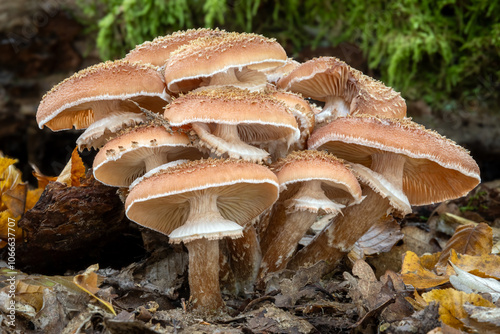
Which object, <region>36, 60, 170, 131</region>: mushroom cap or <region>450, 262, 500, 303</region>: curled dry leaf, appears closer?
<region>450, 262, 500, 303</region>: curled dry leaf

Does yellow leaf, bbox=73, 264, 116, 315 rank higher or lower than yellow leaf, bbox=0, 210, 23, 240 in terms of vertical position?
higher

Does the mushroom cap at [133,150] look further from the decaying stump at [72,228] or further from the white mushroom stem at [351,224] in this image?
the white mushroom stem at [351,224]

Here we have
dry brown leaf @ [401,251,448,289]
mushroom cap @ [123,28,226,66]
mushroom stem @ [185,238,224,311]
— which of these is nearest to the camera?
dry brown leaf @ [401,251,448,289]

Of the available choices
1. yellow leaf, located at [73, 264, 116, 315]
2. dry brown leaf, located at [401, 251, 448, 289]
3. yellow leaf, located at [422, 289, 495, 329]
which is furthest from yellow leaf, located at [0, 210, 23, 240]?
yellow leaf, located at [422, 289, 495, 329]

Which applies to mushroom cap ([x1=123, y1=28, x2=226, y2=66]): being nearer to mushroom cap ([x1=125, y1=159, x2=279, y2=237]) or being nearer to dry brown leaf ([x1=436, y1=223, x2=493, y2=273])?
mushroom cap ([x1=125, y1=159, x2=279, y2=237])

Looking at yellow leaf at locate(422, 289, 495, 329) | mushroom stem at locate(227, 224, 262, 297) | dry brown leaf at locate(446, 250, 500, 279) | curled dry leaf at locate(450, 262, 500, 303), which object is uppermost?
yellow leaf at locate(422, 289, 495, 329)

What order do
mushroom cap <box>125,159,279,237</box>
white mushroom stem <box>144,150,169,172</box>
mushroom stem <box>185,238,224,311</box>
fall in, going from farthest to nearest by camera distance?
1. white mushroom stem <box>144,150,169,172</box>
2. mushroom stem <box>185,238,224,311</box>
3. mushroom cap <box>125,159,279,237</box>

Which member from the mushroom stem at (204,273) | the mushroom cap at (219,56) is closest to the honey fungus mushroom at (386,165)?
the mushroom cap at (219,56)

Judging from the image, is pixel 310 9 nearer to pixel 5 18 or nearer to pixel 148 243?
pixel 148 243

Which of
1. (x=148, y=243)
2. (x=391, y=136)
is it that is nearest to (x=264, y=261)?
(x=148, y=243)
